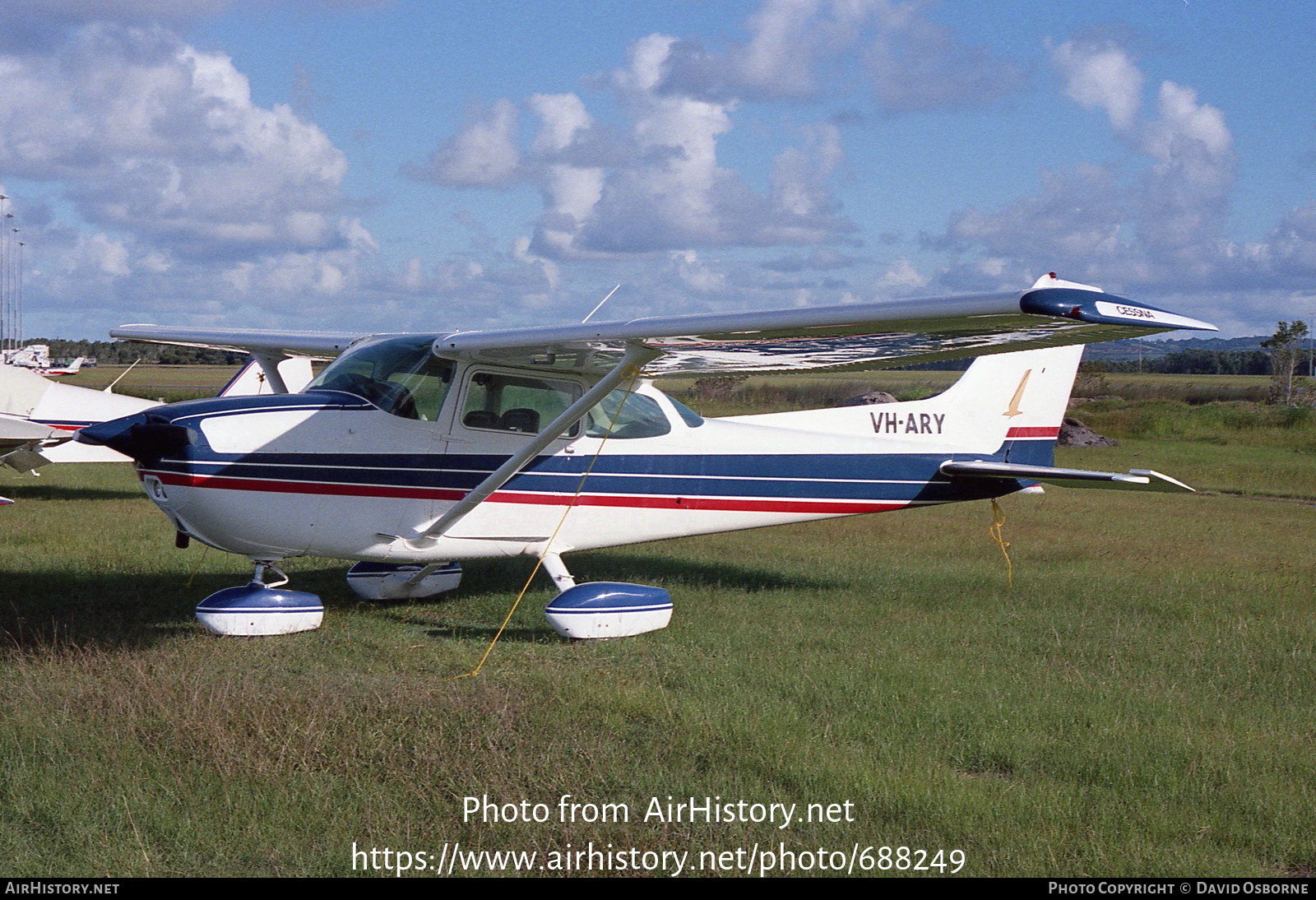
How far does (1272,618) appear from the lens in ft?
26.1

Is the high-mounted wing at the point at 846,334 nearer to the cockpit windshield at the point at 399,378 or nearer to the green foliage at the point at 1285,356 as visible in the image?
the cockpit windshield at the point at 399,378

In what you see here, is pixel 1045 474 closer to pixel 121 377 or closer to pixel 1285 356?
pixel 121 377

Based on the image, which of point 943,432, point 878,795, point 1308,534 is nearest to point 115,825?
point 878,795

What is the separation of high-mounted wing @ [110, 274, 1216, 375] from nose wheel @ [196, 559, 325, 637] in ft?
6.41

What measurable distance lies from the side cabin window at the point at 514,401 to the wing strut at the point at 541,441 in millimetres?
151

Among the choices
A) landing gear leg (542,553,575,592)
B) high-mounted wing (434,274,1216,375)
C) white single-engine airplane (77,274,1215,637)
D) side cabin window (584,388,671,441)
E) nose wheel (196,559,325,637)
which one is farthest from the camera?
side cabin window (584,388,671,441)

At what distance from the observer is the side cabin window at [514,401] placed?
736 cm

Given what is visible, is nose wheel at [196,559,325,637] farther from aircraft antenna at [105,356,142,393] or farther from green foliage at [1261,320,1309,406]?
green foliage at [1261,320,1309,406]

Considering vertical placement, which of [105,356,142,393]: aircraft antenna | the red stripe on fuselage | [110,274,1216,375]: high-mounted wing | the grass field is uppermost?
[110,274,1216,375]: high-mounted wing

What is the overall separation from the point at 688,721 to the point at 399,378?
10.8ft

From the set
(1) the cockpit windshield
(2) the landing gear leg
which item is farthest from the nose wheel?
→ (2) the landing gear leg

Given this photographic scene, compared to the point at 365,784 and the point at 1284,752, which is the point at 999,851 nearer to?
the point at 1284,752

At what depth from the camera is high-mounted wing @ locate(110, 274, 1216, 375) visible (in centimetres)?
460

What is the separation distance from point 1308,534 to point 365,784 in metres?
13.3
